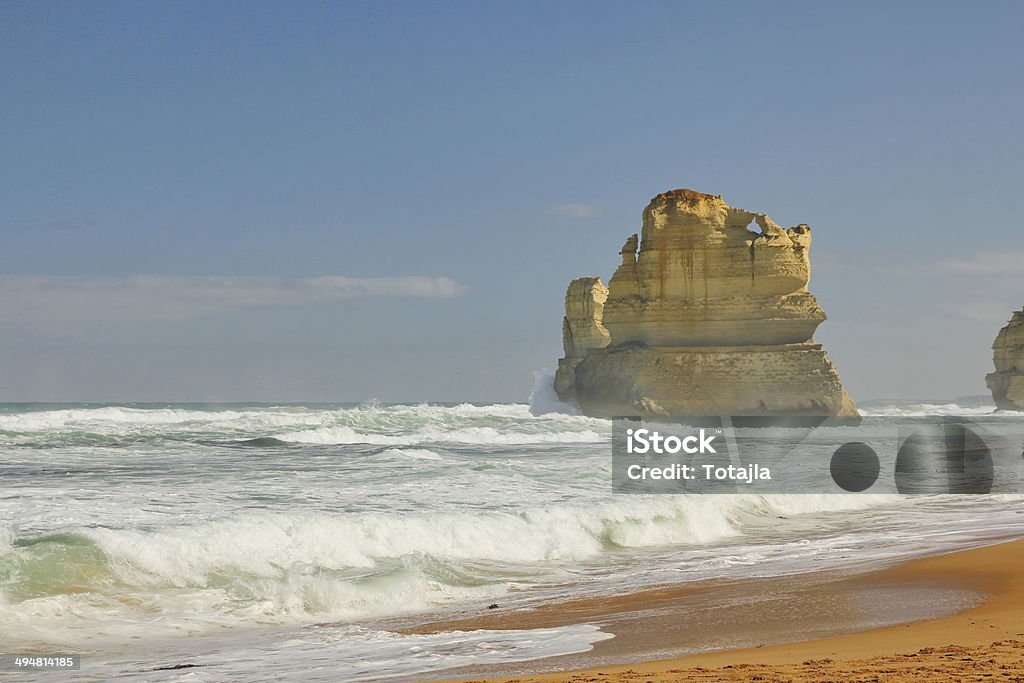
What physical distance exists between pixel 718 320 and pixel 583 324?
60.7 feet

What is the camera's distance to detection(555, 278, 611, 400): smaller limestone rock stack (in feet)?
227

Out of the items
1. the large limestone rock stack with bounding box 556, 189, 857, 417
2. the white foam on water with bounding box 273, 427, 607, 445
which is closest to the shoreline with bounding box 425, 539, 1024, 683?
the white foam on water with bounding box 273, 427, 607, 445

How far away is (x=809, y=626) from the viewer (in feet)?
25.8

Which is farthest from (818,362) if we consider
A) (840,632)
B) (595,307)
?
(840,632)

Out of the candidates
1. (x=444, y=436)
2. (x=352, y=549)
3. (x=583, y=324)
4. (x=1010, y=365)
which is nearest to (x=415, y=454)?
(x=444, y=436)

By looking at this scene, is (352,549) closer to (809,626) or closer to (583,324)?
(809,626)

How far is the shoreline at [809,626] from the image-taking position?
19.0ft

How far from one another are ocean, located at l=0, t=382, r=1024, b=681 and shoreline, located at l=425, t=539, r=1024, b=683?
0.49 m

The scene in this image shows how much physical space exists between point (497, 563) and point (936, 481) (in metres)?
14.7

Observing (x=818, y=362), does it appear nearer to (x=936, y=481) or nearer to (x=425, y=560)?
(x=936, y=481)

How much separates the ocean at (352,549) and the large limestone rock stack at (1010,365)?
6386 cm

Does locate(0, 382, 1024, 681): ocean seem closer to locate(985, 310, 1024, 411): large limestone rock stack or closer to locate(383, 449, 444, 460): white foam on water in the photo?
locate(383, 449, 444, 460): white foam on water

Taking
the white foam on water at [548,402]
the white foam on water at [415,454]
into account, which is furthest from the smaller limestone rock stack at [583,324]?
the white foam on water at [415,454]

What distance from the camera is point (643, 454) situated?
90.4 ft
